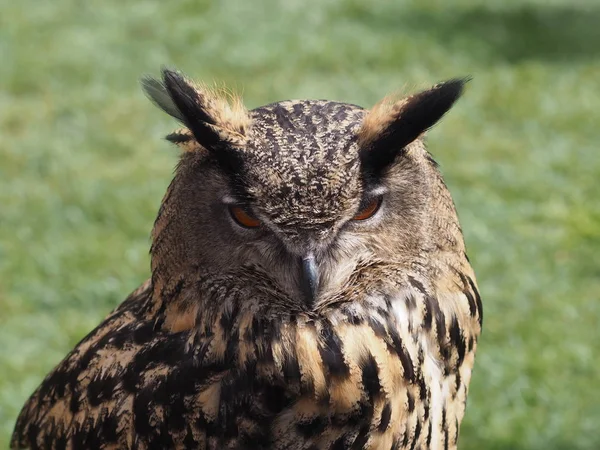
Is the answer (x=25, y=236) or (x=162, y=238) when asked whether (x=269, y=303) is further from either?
(x=25, y=236)

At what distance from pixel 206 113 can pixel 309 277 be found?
15.9 inches

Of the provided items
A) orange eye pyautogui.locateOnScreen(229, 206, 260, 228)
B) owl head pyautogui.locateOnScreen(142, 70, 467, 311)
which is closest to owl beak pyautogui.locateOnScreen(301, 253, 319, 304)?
owl head pyautogui.locateOnScreen(142, 70, 467, 311)

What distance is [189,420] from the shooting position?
1.90 m

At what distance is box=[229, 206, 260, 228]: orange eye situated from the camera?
1794mm

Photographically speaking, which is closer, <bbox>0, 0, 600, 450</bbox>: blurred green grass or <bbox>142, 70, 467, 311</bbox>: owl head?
<bbox>142, 70, 467, 311</bbox>: owl head

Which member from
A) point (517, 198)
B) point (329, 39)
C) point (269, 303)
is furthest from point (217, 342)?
point (329, 39)

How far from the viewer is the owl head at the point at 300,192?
1.73m

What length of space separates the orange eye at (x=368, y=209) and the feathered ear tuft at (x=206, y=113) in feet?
0.91

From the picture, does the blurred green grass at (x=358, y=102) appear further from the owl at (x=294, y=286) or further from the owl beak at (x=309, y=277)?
the owl beak at (x=309, y=277)

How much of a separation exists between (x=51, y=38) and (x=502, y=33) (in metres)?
3.41

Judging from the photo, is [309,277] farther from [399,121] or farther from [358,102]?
[358,102]

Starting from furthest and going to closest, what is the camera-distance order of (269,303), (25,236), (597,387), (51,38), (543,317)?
(51,38) → (25,236) → (543,317) → (597,387) → (269,303)

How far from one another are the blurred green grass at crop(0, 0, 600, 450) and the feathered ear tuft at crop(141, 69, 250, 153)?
2073mm

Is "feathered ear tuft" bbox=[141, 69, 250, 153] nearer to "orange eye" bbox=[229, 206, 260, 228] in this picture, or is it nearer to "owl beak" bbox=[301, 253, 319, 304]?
"orange eye" bbox=[229, 206, 260, 228]
